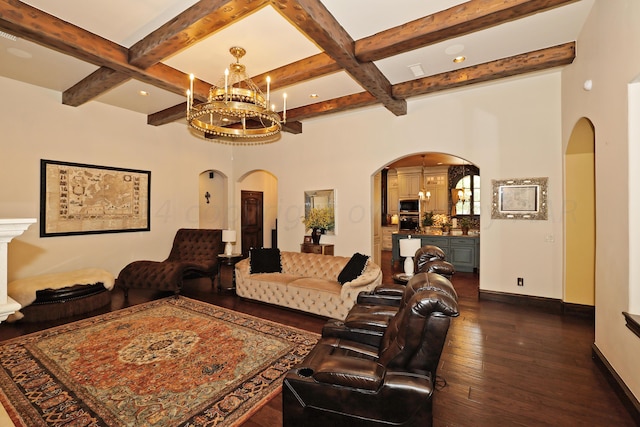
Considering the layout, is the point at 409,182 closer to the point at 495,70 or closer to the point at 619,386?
the point at 495,70

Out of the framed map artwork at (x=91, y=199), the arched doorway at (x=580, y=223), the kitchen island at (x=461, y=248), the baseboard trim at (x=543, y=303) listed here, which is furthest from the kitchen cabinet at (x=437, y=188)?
the framed map artwork at (x=91, y=199)

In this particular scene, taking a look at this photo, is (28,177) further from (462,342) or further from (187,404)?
(462,342)

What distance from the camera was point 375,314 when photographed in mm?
2684

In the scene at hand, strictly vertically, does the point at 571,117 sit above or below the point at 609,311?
above

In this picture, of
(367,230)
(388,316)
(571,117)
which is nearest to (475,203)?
(367,230)

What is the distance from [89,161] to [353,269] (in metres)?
5.08

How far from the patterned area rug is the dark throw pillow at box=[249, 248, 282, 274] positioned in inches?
39.8

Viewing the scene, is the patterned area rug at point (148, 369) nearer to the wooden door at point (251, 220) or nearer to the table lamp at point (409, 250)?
the table lamp at point (409, 250)

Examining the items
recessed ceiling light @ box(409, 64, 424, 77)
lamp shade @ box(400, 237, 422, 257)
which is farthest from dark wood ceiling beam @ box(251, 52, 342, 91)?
lamp shade @ box(400, 237, 422, 257)

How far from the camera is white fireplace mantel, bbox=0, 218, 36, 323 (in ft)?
5.05

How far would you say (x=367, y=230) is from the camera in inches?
234

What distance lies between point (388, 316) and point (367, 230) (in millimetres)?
3358

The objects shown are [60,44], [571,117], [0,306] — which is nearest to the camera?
[0,306]

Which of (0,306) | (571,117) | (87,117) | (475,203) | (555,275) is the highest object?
(87,117)
